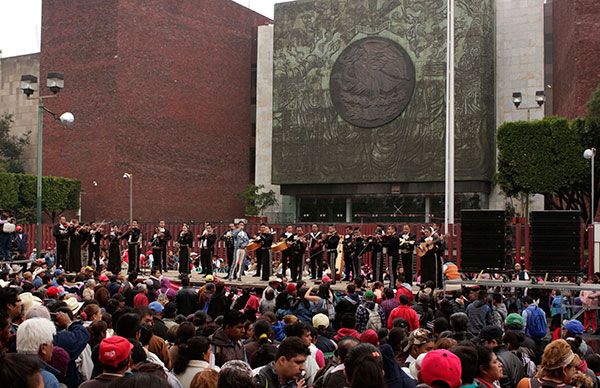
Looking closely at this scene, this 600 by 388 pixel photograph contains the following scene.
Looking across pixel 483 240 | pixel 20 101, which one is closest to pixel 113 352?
pixel 483 240

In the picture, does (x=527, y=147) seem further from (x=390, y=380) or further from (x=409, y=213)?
(x=390, y=380)

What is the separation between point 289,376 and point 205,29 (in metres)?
53.0

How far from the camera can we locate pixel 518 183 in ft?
121

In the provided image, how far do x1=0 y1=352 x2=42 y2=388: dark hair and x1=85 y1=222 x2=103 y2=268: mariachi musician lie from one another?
842 inches

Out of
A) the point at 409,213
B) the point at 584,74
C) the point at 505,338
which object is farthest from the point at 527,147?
the point at 505,338

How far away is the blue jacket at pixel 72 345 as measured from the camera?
21.6ft

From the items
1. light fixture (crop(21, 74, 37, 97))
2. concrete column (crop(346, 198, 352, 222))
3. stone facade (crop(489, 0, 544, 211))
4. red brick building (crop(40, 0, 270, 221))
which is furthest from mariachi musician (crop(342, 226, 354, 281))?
red brick building (crop(40, 0, 270, 221))

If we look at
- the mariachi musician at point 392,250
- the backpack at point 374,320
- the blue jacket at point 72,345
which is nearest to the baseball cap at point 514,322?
the backpack at point 374,320

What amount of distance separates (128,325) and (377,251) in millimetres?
16240

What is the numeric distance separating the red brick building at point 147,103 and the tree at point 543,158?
2567 cm

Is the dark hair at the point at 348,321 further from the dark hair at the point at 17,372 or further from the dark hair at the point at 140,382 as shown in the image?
the dark hair at the point at 17,372

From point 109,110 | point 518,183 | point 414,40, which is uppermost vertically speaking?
point 414,40

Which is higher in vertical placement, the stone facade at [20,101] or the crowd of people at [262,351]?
the stone facade at [20,101]

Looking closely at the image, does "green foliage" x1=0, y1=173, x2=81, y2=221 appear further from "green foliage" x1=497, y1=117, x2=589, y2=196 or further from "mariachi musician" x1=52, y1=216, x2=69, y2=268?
"green foliage" x1=497, y1=117, x2=589, y2=196
